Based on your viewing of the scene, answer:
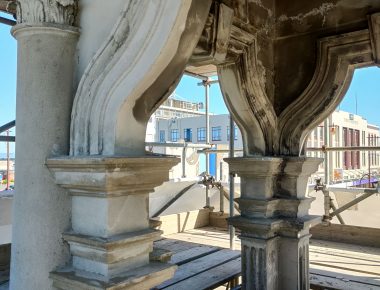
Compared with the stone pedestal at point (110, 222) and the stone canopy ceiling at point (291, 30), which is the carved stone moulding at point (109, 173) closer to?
→ the stone pedestal at point (110, 222)

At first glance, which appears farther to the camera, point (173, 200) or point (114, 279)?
point (173, 200)

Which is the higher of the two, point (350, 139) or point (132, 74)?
point (350, 139)

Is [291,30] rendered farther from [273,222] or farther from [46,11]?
[46,11]

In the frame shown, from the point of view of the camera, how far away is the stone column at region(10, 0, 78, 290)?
4.54ft

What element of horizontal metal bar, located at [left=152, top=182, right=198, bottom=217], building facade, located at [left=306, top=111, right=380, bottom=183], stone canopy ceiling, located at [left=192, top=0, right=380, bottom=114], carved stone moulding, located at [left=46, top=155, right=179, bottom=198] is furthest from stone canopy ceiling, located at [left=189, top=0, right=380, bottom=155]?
building facade, located at [left=306, top=111, right=380, bottom=183]

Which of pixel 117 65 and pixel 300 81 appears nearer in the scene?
pixel 117 65

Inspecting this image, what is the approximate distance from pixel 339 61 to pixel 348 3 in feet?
1.36

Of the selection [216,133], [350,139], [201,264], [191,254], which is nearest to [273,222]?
[201,264]

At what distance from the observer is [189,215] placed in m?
5.24

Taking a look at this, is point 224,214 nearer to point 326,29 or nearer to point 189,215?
point 189,215

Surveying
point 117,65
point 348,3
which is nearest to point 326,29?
point 348,3

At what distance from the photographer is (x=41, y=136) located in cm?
139

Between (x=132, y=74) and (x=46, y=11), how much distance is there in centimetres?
44

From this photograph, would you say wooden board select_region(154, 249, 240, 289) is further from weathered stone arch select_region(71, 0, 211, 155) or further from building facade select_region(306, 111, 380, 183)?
building facade select_region(306, 111, 380, 183)
